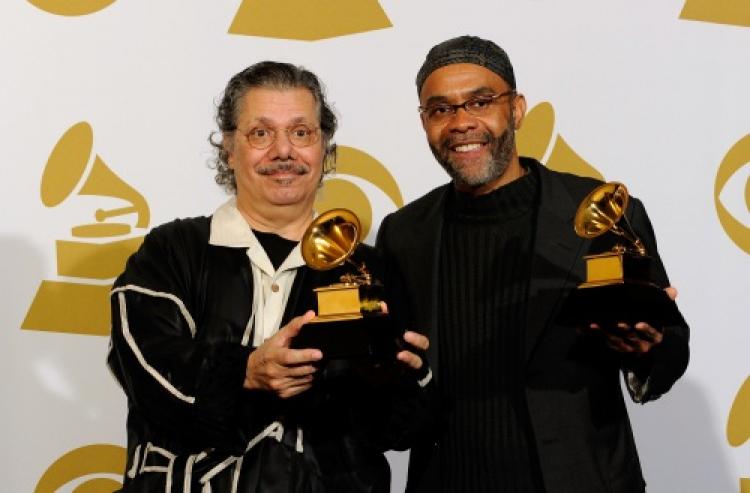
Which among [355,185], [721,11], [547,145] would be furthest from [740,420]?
[355,185]

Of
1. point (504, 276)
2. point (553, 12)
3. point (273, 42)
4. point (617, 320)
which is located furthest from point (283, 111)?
point (553, 12)

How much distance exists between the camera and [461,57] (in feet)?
9.46

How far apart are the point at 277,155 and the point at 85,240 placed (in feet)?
3.83

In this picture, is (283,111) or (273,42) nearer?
(283,111)

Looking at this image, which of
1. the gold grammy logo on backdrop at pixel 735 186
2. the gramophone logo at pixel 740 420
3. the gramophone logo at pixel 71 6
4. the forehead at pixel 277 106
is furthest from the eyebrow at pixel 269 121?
the gramophone logo at pixel 740 420

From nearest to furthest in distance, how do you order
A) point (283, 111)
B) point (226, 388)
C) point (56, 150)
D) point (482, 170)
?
1. point (226, 388)
2. point (283, 111)
3. point (482, 170)
4. point (56, 150)

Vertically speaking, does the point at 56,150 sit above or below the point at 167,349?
above

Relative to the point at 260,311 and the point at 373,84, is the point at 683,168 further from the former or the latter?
the point at 260,311

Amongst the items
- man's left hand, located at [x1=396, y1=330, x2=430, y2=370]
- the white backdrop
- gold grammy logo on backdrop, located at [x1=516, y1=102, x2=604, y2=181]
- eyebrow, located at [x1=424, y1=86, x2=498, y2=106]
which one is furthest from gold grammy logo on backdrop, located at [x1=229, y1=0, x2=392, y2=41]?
man's left hand, located at [x1=396, y1=330, x2=430, y2=370]

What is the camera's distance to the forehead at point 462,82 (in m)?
2.86

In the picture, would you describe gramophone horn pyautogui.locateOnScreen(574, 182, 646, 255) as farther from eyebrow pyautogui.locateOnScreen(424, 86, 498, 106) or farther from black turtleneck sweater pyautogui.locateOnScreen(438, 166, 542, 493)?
eyebrow pyautogui.locateOnScreen(424, 86, 498, 106)

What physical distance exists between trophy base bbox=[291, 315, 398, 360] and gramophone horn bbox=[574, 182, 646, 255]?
49 cm

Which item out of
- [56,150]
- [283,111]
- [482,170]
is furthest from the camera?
[56,150]

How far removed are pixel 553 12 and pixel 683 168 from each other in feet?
2.01
